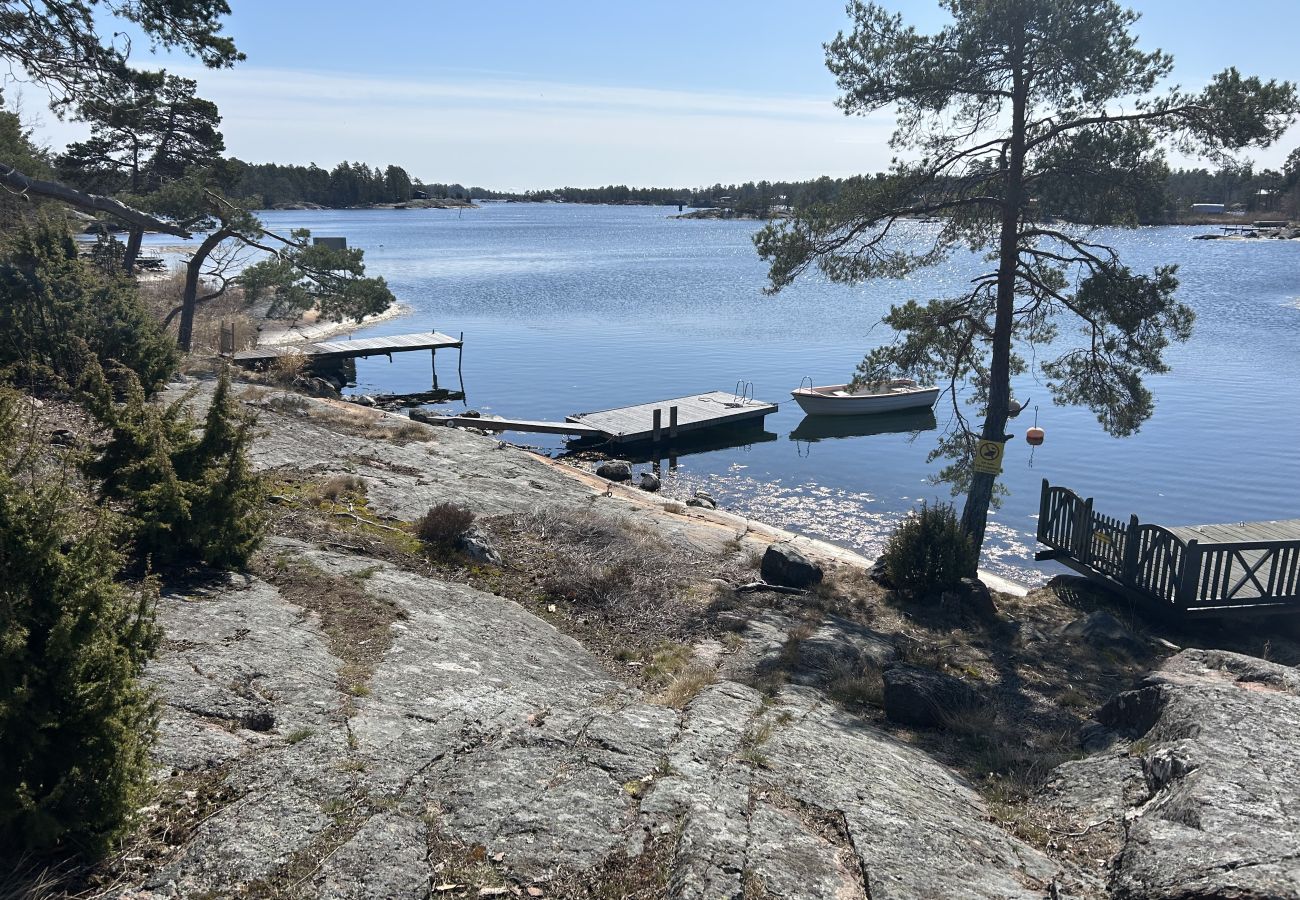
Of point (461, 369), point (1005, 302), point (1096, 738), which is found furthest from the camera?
point (461, 369)

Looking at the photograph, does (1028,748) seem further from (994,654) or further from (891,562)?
(891,562)

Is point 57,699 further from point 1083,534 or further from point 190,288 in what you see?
point 190,288

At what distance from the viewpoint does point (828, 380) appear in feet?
132

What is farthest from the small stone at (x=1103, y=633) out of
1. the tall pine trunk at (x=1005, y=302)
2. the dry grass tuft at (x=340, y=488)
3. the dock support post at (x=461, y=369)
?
the dock support post at (x=461, y=369)

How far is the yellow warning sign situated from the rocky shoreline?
375cm

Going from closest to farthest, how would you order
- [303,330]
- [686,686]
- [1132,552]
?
[686,686], [1132,552], [303,330]

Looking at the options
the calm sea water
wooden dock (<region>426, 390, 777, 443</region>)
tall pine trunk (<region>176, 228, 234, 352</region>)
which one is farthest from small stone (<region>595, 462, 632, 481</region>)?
tall pine trunk (<region>176, 228, 234, 352</region>)

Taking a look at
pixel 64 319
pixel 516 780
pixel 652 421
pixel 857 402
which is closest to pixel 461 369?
pixel 652 421

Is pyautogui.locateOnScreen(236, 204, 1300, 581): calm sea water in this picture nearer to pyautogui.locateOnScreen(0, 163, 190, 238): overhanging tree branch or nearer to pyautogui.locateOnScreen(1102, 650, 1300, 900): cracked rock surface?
pyautogui.locateOnScreen(1102, 650, 1300, 900): cracked rock surface

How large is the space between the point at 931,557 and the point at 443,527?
7.43 metres

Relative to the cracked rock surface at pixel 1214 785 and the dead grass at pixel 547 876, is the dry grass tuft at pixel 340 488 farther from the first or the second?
the cracked rock surface at pixel 1214 785

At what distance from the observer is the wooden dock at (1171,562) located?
13.6 metres

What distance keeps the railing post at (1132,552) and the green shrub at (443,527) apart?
34.3ft

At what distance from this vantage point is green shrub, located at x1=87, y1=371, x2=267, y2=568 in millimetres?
8648
